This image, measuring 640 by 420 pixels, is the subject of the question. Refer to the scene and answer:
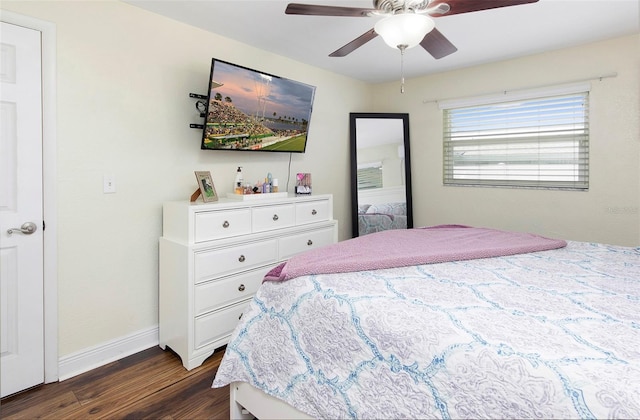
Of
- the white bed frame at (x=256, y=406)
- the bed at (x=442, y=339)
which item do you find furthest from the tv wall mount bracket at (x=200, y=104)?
the white bed frame at (x=256, y=406)

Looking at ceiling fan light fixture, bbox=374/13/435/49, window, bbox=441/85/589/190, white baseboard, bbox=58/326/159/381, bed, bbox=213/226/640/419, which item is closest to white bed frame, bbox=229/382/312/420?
bed, bbox=213/226/640/419

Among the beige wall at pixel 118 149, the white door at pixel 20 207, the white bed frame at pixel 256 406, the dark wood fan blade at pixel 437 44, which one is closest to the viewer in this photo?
the white bed frame at pixel 256 406

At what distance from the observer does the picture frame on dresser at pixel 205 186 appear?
8.11ft

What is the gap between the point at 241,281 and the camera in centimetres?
255

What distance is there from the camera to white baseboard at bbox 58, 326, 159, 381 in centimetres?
218

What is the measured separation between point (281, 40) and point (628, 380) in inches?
117

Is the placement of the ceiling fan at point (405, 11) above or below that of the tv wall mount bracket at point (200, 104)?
above

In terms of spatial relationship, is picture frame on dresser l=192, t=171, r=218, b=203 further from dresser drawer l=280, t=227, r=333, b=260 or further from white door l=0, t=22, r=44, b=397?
white door l=0, t=22, r=44, b=397

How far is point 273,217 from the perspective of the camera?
2.79 metres

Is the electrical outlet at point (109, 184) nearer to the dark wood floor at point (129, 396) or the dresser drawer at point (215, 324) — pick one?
the dresser drawer at point (215, 324)

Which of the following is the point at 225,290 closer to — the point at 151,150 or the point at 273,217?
the point at 273,217

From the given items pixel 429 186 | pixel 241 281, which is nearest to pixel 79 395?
pixel 241 281

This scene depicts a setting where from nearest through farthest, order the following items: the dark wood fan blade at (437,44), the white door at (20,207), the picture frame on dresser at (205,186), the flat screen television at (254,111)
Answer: the white door at (20,207) → the dark wood fan blade at (437,44) → the picture frame on dresser at (205,186) → the flat screen television at (254,111)

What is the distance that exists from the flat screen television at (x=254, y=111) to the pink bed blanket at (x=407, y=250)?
131 cm
